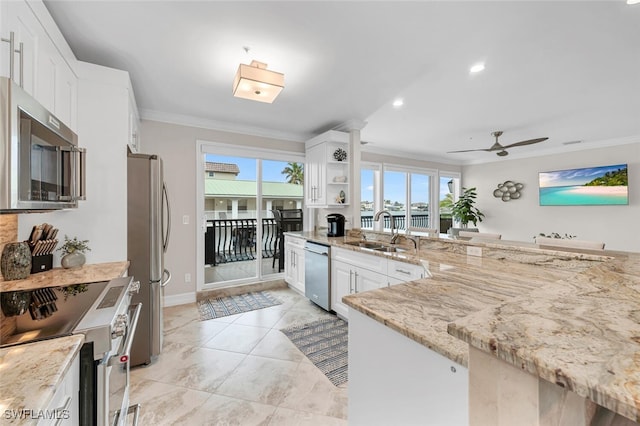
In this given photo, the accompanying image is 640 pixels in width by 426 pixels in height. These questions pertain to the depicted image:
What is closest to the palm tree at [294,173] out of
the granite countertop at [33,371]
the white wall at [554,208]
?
the granite countertop at [33,371]

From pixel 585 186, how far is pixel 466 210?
212 cm

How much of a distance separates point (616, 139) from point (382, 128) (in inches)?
171

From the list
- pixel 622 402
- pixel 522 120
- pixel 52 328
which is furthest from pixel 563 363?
pixel 522 120

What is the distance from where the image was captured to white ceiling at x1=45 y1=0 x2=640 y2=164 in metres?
1.73

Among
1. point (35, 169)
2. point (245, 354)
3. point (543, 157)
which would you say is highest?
point (543, 157)

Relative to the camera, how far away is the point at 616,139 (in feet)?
15.6

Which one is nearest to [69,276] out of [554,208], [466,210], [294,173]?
[294,173]

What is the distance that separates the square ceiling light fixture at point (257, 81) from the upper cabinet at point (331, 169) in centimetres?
163

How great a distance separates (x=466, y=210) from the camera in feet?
21.4

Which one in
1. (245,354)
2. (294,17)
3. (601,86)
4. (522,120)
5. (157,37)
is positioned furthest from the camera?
(522,120)

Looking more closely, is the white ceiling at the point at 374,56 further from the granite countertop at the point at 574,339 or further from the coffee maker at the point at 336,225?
the granite countertop at the point at 574,339

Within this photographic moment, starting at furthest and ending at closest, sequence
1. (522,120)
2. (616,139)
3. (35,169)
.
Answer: (616,139) < (522,120) < (35,169)

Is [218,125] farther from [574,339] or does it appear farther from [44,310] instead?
[574,339]

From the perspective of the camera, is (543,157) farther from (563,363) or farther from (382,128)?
(563,363)
